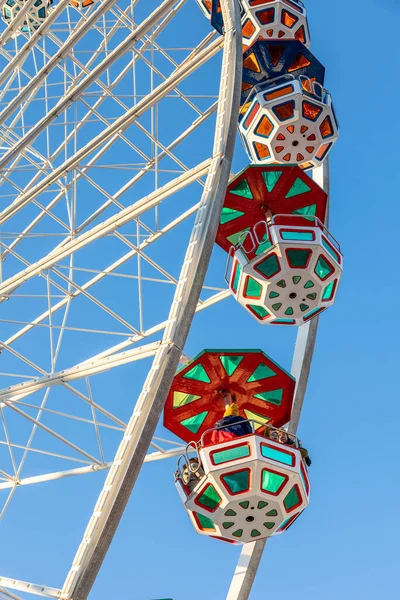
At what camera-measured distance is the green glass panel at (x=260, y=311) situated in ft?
47.0

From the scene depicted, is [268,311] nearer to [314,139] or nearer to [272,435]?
[272,435]

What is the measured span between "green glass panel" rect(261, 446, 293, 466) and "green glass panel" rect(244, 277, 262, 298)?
2.64 m

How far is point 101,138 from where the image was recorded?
14.7 m

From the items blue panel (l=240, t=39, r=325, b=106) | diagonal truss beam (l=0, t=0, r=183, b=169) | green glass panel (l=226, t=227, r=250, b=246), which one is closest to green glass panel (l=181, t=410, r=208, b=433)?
green glass panel (l=226, t=227, r=250, b=246)

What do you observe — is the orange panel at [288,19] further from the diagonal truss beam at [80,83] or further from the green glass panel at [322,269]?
the green glass panel at [322,269]

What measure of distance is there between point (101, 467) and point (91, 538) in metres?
4.94

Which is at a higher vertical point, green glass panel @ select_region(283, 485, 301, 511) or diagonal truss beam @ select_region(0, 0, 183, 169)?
diagonal truss beam @ select_region(0, 0, 183, 169)

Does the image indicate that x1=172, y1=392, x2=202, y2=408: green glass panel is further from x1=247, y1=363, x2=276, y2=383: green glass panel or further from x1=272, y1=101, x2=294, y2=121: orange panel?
x1=272, y1=101, x2=294, y2=121: orange panel

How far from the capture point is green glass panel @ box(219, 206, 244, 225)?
52.5ft

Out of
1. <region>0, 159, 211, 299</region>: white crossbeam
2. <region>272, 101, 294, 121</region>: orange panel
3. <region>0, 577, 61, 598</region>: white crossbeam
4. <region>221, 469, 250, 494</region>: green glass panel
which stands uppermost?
<region>272, 101, 294, 121</region>: orange panel

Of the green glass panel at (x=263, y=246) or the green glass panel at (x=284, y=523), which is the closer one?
the green glass panel at (x=284, y=523)

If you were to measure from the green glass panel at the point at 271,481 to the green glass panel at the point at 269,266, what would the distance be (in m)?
2.99

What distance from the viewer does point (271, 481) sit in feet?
39.1

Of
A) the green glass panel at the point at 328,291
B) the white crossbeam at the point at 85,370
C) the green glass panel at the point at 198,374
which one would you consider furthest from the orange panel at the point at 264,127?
the white crossbeam at the point at 85,370
